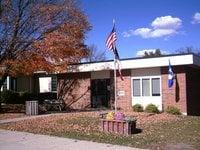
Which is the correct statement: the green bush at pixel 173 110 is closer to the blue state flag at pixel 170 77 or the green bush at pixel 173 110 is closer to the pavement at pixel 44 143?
the blue state flag at pixel 170 77

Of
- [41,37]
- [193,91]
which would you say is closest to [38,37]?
[41,37]

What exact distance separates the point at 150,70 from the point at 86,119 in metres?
7.58

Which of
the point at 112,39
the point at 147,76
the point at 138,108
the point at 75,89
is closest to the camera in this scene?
the point at 112,39

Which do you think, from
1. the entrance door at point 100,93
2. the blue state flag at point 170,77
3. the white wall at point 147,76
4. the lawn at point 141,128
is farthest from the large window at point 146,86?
the lawn at point 141,128

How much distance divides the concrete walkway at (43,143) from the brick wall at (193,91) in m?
13.3

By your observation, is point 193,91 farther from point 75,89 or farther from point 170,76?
A: point 75,89

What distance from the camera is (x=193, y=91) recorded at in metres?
26.6

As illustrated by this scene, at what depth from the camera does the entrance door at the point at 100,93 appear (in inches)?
1157

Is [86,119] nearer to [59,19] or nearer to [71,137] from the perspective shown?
[71,137]

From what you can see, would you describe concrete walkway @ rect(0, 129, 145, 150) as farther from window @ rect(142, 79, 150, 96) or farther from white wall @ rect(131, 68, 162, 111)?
window @ rect(142, 79, 150, 96)

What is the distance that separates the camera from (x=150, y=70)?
26.5 metres

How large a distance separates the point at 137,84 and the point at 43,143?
14421mm

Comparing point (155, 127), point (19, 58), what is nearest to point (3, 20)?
point (19, 58)

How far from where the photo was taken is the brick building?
82.5 feet
